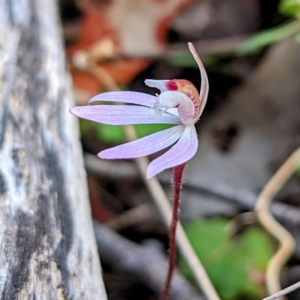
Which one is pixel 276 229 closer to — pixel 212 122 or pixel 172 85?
pixel 212 122

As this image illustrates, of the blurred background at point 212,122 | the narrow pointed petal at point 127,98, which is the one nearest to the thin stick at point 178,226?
the blurred background at point 212,122

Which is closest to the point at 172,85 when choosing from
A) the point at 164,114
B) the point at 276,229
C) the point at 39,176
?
the point at 164,114

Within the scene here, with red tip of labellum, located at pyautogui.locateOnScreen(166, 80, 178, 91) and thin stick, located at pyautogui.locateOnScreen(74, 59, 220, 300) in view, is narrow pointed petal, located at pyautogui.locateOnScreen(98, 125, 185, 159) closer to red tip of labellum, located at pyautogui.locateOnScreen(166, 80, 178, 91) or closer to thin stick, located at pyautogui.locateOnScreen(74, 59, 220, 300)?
red tip of labellum, located at pyautogui.locateOnScreen(166, 80, 178, 91)

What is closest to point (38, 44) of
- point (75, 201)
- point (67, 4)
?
point (75, 201)

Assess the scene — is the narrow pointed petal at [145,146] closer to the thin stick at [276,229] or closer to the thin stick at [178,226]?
the thin stick at [178,226]

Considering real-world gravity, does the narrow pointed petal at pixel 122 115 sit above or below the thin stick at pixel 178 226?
above
